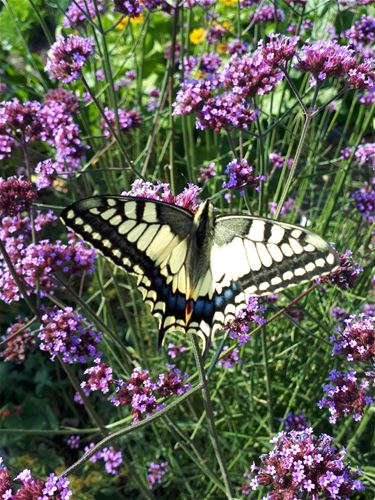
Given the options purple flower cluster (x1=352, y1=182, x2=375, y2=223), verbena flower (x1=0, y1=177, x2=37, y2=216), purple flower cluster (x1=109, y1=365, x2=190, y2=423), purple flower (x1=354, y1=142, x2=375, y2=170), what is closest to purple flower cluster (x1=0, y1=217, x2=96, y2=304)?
verbena flower (x1=0, y1=177, x2=37, y2=216)

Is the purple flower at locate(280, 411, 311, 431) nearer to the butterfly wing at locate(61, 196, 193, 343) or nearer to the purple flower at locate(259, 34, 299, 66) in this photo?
the butterfly wing at locate(61, 196, 193, 343)

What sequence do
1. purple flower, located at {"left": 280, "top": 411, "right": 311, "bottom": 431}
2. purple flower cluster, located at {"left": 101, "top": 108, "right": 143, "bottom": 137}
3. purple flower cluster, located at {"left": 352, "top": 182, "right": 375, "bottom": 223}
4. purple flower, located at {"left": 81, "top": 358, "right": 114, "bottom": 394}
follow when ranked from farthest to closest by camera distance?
1. purple flower cluster, located at {"left": 101, "top": 108, "right": 143, "bottom": 137}
2. purple flower cluster, located at {"left": 352, "top": 182, "right": 375, "bottom": 223}
3. purple flower, located at {"left": 280, "top": 411, "right": 311, "bottom": 431}
4. purple flower, located at {"left": 81, "top": 358, "right": 114, "bottom": 394}

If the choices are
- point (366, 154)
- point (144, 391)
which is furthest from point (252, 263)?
point (366, 154)

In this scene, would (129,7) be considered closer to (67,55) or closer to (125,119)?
(67,55)

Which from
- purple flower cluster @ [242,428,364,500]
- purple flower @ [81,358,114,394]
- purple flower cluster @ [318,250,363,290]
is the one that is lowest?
purple flower cluster @ [242,428,364,500]

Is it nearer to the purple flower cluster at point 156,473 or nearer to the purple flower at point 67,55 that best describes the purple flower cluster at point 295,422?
the purple flower cluster at point 156,473

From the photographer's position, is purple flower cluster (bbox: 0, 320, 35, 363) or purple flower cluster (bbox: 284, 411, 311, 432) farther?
purple flower cluster (bbox: 284, 411, 311, 432)

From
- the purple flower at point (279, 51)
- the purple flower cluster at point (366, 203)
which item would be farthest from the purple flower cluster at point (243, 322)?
the purple flower cluster at point (366, 203)

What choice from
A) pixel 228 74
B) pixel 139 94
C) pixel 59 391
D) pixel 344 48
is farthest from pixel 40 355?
pixel 344 48
